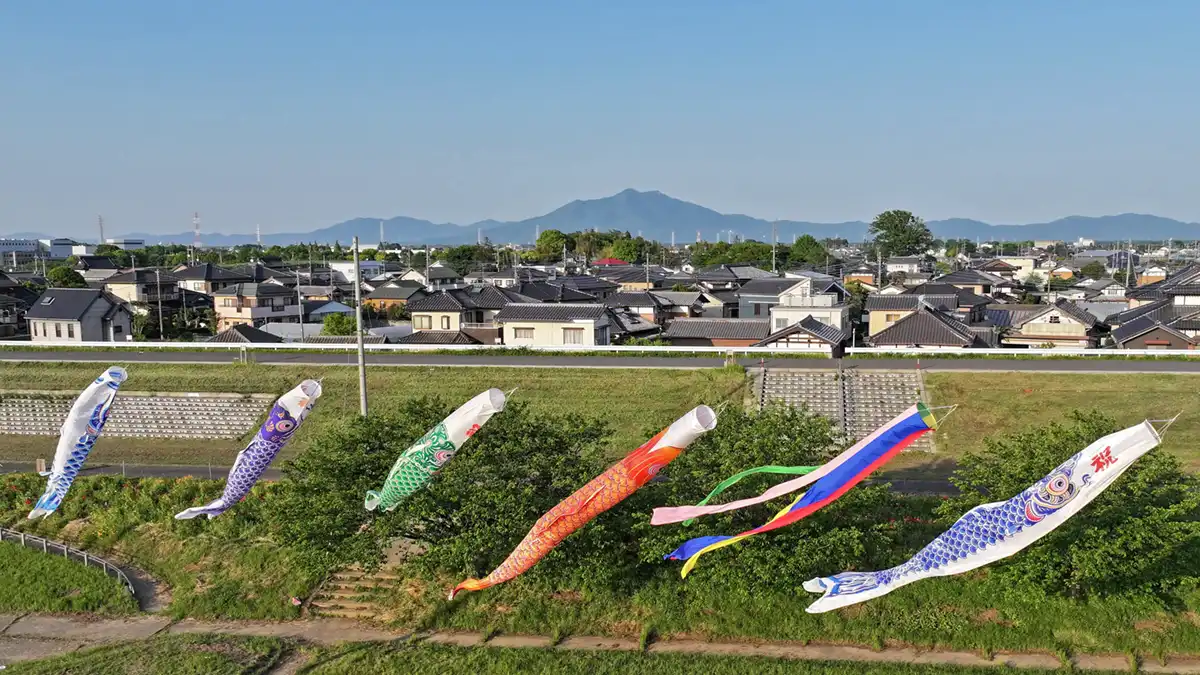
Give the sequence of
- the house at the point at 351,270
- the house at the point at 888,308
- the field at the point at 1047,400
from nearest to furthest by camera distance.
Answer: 1. the field at the point at 1047,400
2. the house at the point at 888,308
3. the house at the point at 351,270

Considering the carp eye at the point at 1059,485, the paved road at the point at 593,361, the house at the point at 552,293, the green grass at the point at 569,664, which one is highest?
the carp eye at the point at 1059,485

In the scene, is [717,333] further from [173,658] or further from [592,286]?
[173,658]

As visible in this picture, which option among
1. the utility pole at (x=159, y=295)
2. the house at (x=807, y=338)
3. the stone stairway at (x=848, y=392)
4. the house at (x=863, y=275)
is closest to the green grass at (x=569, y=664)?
the stone stairway at (x=848, y=392)

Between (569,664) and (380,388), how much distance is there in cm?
1782

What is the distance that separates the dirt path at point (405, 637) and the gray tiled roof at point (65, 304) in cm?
2871

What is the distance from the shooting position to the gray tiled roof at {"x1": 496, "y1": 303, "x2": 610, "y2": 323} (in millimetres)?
37938

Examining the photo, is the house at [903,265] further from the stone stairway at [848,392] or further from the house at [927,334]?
the stone stairway at [848,392]

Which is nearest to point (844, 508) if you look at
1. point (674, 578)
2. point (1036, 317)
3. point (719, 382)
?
point (674, 578)

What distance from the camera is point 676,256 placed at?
12875 cm

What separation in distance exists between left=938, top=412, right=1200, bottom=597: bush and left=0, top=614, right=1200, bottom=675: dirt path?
126 centimetres

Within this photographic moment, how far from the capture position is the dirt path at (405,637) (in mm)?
13977

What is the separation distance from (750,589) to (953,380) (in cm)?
1700

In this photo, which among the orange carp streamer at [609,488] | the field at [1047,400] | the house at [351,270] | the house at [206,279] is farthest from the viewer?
the house at [351,270]

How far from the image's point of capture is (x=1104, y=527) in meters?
13.3
